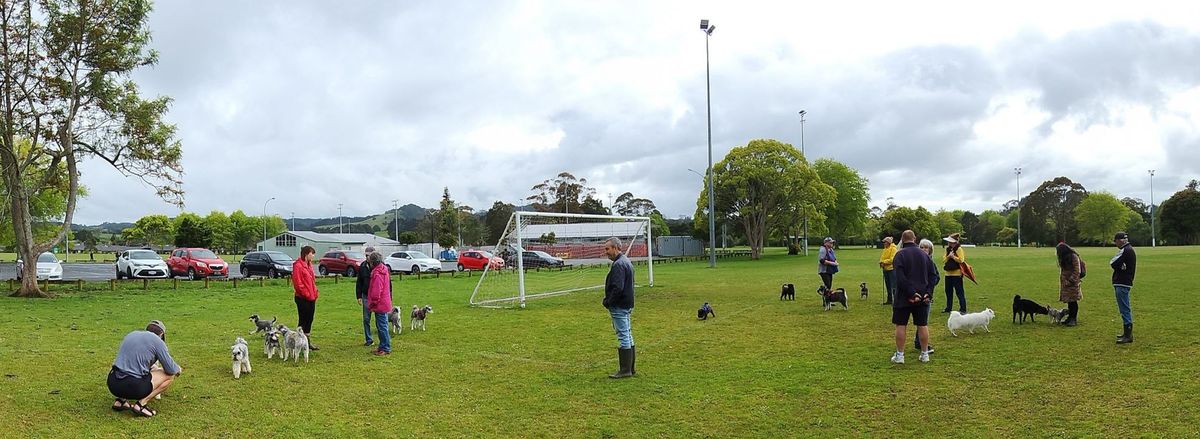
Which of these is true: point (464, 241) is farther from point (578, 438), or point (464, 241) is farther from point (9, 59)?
point (578, 438)

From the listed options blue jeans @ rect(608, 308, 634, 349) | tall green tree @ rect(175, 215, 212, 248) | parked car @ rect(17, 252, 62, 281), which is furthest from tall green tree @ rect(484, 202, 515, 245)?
blue jeans @ rect(608, 308, 634, 349)

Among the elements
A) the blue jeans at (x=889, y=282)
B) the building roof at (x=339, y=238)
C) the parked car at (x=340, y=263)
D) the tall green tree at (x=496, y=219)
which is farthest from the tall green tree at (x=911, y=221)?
the blue jeans at (x=889, y=282)

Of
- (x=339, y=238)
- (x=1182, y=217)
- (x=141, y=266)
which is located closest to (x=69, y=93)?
(x=141, y=266)

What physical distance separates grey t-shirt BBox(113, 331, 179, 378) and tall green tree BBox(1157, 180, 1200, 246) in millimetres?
97176

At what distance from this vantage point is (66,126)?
1919cm

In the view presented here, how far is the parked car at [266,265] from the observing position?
30.3 meters

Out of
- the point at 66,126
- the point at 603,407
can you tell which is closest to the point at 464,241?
the point at 66,126

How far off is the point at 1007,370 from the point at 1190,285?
14.7 meters

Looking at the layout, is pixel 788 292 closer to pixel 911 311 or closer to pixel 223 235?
pixel 911 311

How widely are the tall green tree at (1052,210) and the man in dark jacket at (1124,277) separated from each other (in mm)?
88410

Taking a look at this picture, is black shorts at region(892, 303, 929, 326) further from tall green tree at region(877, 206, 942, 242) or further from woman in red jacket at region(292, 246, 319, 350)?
tall green tree at region(877, 206, 942, 242)

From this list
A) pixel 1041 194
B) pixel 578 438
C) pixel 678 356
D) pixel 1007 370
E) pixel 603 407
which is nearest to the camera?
pixel 578 438

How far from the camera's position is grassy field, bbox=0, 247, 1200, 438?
20.0ft

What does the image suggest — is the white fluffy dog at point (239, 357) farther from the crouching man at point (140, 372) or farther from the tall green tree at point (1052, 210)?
the tall green tree at point (1052, 210)
